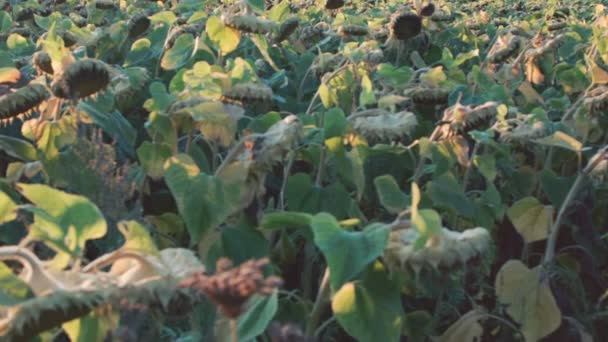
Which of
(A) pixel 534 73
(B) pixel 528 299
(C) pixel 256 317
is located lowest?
(A) pixel 534 73

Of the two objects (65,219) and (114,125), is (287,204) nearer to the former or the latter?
(114,125)

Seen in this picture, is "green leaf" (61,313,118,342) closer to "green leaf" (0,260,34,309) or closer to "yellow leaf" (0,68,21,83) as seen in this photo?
"green leaf" (0,260,34,309)

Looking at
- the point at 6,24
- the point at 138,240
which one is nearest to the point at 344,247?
the point at 138,240

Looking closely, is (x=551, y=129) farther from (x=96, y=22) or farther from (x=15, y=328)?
(x=96, y=22)

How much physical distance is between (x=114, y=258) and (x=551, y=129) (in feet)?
4.59

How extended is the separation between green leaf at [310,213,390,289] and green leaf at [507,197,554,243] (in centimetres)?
79

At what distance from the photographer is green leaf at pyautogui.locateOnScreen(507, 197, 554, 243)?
6.63 ft

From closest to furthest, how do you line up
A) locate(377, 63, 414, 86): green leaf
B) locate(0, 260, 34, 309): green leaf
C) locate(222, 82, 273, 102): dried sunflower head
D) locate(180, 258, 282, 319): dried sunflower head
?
locate(180, 258, 282, 319): dried sunflower head → locate(0, 260, 34, 309): green leaf → locate(222, 82, 273, 102): dried sunflower head → locate(377, 63, 414, 86): green leaf

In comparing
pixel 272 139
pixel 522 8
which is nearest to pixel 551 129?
pixel 272 139

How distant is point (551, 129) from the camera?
2.24 metres

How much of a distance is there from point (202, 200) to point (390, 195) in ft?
1.14

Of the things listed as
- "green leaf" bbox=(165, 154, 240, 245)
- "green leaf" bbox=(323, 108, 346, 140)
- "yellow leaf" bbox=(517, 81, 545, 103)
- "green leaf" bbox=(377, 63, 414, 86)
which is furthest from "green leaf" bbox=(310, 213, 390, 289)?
"yellow leaf" bbox=(517, 81, 545, 103)

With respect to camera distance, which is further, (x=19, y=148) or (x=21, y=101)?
(x=19, y=148)

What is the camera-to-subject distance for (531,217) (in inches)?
80.0
